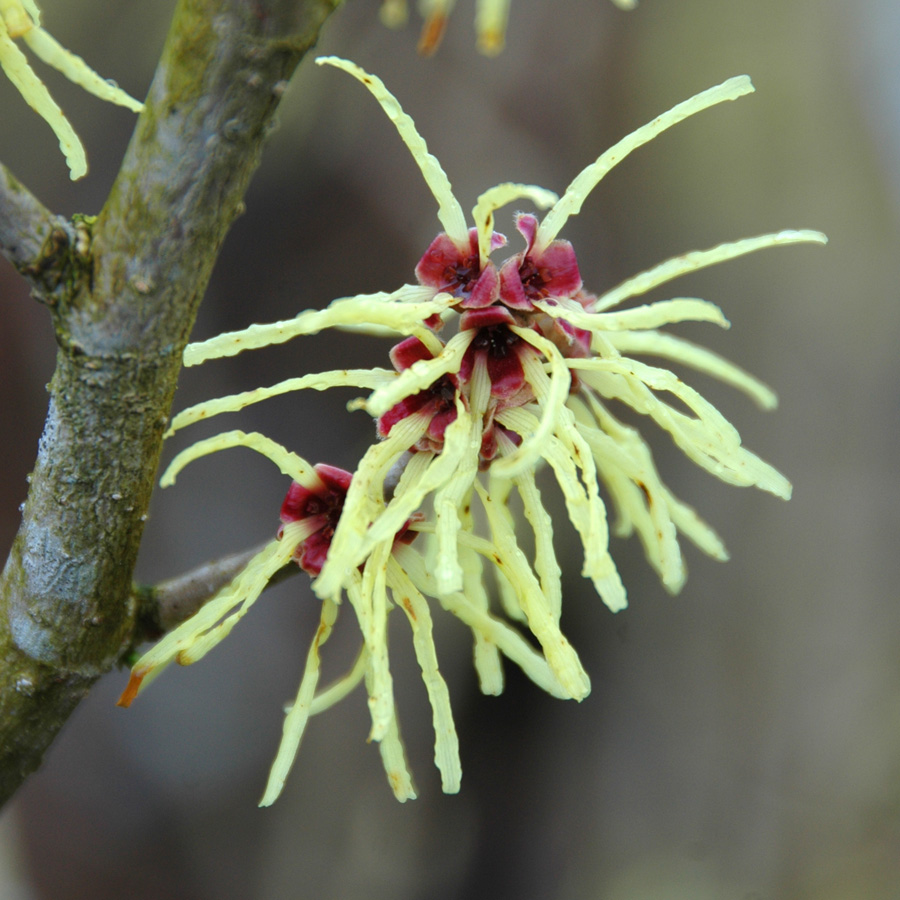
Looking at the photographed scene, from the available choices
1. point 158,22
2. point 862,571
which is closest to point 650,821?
point 862,571

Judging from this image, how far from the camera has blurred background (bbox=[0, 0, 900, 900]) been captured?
4.12 ft

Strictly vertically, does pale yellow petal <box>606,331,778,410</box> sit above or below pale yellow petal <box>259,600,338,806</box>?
above

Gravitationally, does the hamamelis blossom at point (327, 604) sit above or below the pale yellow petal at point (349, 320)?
below

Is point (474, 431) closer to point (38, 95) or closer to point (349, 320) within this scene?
point (349, 320)

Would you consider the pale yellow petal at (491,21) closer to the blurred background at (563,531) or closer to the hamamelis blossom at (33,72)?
the hamamelis blossom at (33,72)

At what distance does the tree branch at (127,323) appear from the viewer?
0.28 metres

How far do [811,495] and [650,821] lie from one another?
61cm

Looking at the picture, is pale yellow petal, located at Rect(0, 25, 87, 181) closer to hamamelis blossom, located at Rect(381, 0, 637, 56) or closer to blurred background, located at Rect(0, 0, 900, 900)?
hamamelis blossom, located at Rect(381, 0, 637, 56)

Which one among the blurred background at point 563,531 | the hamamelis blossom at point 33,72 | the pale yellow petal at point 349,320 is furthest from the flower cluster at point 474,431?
the blurred background at point 563,531

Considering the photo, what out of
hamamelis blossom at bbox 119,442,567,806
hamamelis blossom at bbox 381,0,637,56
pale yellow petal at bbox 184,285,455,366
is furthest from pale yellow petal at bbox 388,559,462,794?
hamamelis blossom at bbox 381,0,637,56

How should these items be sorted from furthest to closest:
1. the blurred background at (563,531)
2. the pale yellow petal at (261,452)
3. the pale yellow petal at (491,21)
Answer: the blurred background at (563,531) → the pale yellow petal at (261,452) → the pale yellow petal at (491,21)

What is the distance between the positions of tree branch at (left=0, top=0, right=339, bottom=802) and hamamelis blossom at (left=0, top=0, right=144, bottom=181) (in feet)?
0.12

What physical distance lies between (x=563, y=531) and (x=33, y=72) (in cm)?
106

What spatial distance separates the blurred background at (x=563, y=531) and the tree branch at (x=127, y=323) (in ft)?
3.10
